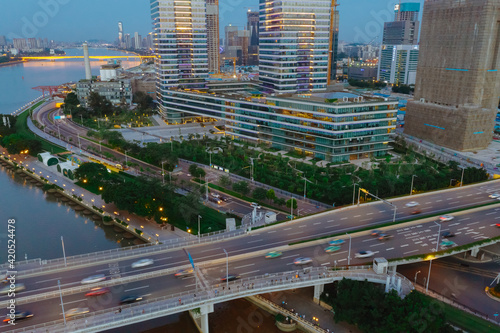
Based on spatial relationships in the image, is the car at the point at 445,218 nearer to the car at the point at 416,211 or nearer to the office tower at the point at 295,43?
the car at the point at 416,211

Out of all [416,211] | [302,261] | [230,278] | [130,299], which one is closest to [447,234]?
[416,211]

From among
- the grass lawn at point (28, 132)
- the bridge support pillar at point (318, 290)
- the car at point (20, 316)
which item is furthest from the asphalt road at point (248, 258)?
the grass lawn at point (28, 132)

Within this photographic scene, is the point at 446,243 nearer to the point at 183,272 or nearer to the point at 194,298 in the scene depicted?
the point at 194,298

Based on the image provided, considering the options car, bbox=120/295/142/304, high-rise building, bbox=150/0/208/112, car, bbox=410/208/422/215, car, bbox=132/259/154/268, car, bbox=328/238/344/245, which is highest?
high-rise building, bbox=150/0/208/112

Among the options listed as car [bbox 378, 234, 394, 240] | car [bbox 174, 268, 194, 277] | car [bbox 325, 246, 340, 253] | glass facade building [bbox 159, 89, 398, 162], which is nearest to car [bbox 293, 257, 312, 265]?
car [bbox 325, 246, 340, 253]

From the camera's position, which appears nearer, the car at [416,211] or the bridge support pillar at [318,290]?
the bridge support pillar at [318,290]

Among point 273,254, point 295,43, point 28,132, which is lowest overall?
point 28,132

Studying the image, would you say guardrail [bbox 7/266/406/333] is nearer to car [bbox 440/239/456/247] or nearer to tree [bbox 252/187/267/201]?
car [bbox 440/239/456/247]
